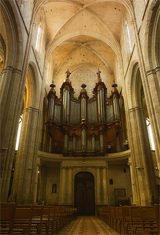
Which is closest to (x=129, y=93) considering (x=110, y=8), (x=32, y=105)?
(x=32, y=105)

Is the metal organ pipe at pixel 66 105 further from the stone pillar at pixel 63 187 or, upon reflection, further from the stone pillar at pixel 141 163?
the stone pillar at pixel 141 163

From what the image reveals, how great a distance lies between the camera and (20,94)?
9.21 meters

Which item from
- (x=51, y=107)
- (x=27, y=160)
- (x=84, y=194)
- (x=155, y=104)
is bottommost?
(x=84, y=194)

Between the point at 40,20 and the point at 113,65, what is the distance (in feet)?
33.3

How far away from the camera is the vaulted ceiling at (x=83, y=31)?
16.0 metres

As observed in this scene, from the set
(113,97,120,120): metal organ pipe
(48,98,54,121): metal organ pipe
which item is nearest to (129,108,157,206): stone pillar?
(113,97,120,120): metal organ pipe

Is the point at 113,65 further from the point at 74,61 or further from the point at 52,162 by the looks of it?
the point at 52,162

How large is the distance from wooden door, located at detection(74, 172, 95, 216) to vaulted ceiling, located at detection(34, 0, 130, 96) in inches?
468

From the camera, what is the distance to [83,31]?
18719 mm

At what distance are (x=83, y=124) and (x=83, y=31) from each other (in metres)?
10.0

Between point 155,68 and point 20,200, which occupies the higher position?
point 155,68

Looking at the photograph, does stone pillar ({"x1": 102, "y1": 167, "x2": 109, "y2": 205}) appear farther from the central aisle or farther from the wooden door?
the central aisle

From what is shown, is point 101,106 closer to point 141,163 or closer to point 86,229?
point 141,163

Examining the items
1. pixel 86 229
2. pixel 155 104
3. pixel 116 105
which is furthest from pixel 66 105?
pixel 86 229
